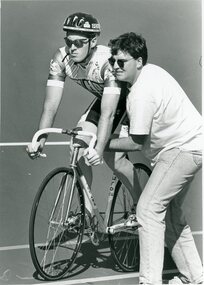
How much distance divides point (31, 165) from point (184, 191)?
3.72 m

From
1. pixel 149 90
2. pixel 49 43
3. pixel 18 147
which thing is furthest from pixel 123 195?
pixel 49 43

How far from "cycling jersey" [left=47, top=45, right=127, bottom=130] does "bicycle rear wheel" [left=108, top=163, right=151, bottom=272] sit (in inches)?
22.8

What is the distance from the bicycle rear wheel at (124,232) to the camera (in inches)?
Result: 267

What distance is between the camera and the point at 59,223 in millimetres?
6355

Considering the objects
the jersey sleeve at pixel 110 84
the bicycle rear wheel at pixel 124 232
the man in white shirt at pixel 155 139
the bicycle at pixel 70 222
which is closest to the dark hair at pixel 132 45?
the man in white shirt at pixel 155 139

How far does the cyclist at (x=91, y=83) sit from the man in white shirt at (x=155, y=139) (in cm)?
27

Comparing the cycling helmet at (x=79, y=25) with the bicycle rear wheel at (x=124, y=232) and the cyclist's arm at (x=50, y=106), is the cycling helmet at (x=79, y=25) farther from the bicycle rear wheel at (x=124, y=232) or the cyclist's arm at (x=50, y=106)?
the bicycle rear wheel at (x=124, y=232)

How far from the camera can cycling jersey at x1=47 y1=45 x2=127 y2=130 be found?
21.2 feet

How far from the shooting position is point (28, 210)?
8.24m

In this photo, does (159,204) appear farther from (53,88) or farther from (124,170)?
(53,88)

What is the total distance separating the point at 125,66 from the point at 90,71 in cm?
67

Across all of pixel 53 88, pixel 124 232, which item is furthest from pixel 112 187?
pixel 53 88

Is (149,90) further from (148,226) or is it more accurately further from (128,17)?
(128,17)

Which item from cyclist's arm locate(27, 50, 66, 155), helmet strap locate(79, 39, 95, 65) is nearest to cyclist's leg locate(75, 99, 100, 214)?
cyclist's arm locate(27, 50, 66, 155)
